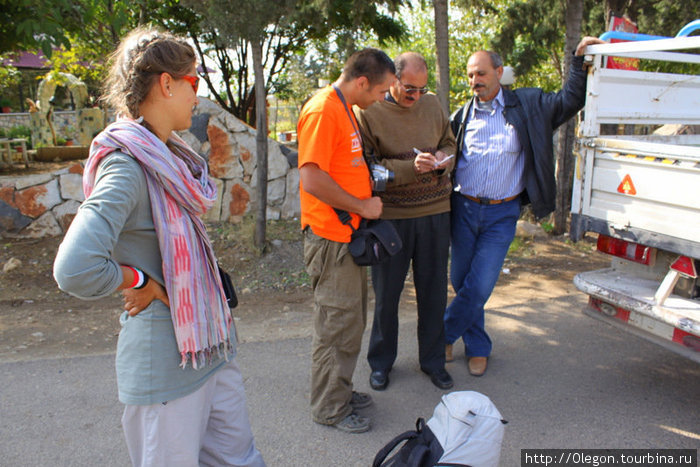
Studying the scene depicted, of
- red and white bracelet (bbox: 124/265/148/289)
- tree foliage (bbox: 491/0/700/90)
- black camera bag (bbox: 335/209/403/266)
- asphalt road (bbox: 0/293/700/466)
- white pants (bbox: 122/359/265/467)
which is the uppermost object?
tree foliage (bbox: 491/0/700/90)

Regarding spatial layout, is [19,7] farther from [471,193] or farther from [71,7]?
[471,193]

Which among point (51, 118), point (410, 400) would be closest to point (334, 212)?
point (410, 400)

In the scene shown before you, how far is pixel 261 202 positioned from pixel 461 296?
10.2ft

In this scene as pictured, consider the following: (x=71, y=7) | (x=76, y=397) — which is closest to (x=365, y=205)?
(x=76, y=397)

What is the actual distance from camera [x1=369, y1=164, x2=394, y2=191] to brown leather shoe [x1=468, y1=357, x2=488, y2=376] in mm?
1434

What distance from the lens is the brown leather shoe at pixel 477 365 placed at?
3588mm

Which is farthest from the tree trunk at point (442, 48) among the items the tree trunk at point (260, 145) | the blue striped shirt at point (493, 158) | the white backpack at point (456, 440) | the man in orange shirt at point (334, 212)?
the white backpack at point (456, 440)

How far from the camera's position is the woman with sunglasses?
1.57m

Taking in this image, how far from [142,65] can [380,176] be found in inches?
61.9

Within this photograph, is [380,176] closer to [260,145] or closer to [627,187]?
[627,187]

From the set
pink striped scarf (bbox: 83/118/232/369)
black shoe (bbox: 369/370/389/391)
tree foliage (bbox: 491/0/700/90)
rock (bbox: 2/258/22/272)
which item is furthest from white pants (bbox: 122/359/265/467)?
tree foliage (bbox: 491/0/700/90)

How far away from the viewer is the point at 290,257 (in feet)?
20.0

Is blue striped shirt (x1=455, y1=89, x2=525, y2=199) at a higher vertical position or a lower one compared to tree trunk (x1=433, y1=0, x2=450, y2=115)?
lower

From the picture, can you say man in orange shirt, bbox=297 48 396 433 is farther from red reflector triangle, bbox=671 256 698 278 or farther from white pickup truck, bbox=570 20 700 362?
red reflector triangle, bbox=671 256 698 278
